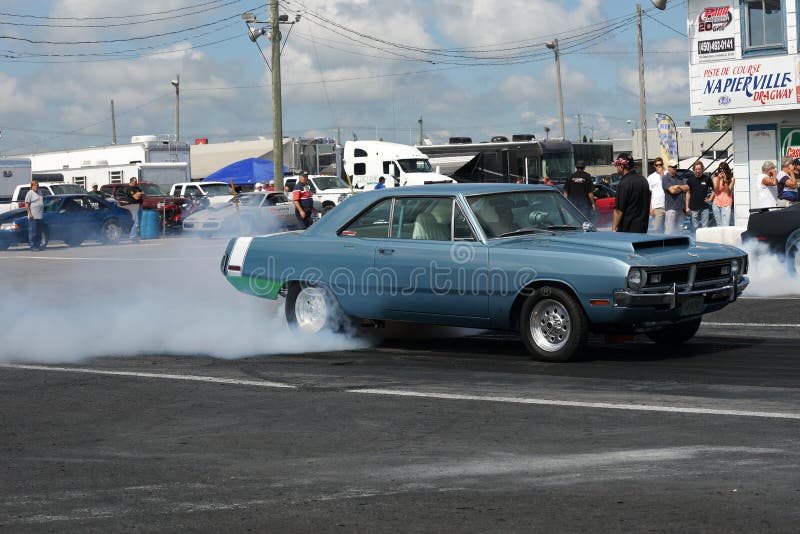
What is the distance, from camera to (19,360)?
10531mm

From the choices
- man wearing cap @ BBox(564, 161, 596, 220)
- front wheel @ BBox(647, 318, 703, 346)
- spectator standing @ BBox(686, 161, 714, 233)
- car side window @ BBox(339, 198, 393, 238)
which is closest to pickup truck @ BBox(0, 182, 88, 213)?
man wearing cap @ BBox(564, 161, 596, 220)

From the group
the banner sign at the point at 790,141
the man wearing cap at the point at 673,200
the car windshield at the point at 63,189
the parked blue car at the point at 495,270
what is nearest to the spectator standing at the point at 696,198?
the man wearing cap at the point at 673,200

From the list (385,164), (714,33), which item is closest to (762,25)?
(714,33)

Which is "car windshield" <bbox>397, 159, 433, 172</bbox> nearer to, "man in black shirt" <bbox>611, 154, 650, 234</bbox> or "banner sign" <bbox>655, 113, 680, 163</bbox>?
"banner sign" <bbox>655, 113, 680, 163</bbox>

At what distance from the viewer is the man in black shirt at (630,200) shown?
1325 centimetres

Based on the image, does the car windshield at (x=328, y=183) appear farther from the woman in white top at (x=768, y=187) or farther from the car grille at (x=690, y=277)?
the car grille at (x=690, y=277)

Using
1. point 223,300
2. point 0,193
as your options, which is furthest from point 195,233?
point 223,300

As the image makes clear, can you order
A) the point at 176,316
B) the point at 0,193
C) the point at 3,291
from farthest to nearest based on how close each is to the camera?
1. the point at 0,193
2. the point at 3,291
3. the point at 176,316

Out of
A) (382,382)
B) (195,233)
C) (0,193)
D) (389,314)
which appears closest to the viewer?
(382,382)

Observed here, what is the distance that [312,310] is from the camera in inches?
429

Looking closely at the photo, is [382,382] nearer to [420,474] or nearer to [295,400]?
[295,400]

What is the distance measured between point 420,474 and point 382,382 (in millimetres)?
3009

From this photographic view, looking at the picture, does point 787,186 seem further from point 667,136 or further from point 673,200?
point 667,136

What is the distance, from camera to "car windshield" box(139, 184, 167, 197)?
42.7 meters
